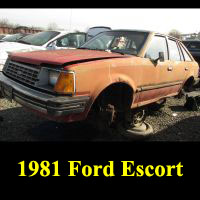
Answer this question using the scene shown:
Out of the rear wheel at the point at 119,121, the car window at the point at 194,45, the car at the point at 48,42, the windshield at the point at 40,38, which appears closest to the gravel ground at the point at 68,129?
the rear wheel at the point at 119,121

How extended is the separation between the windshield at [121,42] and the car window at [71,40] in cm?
217

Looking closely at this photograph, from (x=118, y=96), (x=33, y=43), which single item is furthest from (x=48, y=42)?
(x=118, y=96)

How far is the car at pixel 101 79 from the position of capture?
2.39 m

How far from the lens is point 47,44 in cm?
565

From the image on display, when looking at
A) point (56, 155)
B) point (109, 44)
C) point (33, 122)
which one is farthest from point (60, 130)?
point (109, 44)

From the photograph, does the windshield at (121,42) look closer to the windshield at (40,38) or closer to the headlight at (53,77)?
the headlight at (53,77)

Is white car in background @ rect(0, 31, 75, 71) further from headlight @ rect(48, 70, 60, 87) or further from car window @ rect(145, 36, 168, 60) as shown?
car window @ rect(145, 36, 168, 60)

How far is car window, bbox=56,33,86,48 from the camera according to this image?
19.3ft

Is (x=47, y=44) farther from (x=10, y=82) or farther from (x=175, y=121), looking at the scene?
(x=175, y=121)

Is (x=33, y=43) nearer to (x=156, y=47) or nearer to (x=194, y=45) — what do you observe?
(x=156, y=47)

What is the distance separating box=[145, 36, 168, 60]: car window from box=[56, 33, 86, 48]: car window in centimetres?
294

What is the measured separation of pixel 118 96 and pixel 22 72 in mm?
1312

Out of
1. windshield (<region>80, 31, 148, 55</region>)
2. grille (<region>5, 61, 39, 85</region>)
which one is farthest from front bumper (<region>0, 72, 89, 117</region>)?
windshield (<region>80, 31, 148, 55</region>)

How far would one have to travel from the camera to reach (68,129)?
3547 millimetres
